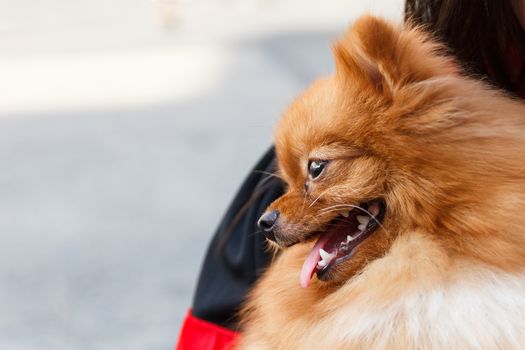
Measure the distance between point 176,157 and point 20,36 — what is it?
2.75m

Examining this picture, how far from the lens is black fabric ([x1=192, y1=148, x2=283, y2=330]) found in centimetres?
190

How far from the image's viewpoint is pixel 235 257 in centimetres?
194

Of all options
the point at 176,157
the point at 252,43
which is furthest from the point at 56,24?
the point at 176,157

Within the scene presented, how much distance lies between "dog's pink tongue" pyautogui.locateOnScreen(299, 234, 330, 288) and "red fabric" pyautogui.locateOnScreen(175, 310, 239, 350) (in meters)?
0.45

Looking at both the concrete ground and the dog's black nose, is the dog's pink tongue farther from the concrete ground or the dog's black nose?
the concrete ground

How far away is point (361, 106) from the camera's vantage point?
1.43 meters

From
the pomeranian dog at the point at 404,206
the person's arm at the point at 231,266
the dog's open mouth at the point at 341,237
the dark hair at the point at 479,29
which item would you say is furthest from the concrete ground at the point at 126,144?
the dog's open mouth at the point at 341,237

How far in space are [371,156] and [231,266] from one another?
653 millimetres

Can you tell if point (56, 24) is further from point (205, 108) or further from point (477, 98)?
point (477, 98)

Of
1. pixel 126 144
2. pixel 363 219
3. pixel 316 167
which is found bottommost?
pixel 363 219

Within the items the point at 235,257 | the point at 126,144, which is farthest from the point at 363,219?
the point at 126,144

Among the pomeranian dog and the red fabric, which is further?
the red fabric

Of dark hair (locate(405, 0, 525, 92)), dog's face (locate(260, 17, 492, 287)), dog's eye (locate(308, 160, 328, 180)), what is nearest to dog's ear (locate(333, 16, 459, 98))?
dog's face (locate(260, 17, 492, 287))

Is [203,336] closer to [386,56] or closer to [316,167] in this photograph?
[316,167]
